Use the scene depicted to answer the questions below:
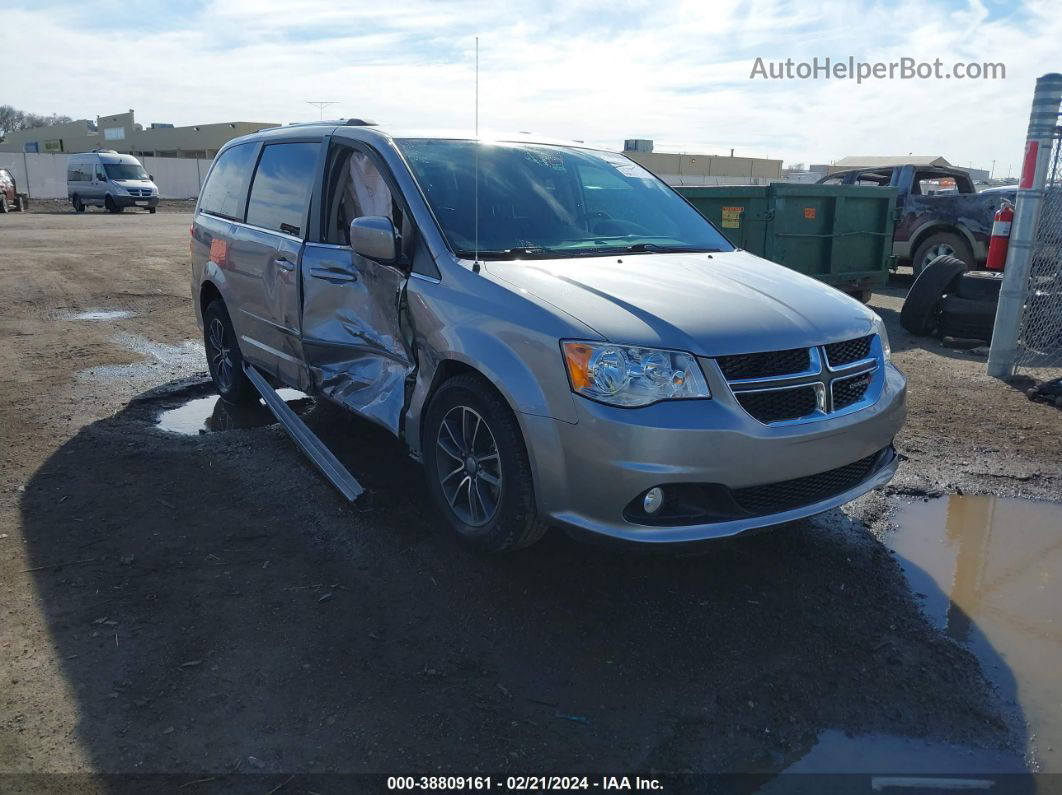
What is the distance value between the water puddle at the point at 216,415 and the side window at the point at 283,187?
54.7 inches

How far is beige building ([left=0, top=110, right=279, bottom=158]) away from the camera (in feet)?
225

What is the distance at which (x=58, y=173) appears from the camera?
4428 cm

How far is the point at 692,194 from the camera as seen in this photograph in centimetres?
962

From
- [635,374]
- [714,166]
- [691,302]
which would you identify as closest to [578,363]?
[635,374]

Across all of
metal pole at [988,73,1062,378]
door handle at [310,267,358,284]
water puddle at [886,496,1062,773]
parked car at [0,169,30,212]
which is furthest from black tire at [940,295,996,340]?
parked car at [0,169,30,212]

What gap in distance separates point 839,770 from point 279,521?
2765mm

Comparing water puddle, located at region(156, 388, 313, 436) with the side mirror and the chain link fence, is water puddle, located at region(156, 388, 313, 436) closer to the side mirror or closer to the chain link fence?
the side mirror

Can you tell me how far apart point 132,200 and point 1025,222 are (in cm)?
3352

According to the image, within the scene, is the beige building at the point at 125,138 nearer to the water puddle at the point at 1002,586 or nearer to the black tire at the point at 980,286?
the black tire at the point at 980,286

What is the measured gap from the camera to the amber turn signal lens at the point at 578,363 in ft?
10.0

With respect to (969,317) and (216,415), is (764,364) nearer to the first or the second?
(216,415)

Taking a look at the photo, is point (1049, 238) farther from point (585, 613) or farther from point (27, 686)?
point (27, 686)

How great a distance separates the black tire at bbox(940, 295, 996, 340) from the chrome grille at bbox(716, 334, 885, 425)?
234 inches

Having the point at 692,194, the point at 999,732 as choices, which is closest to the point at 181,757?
the point at 999,732
